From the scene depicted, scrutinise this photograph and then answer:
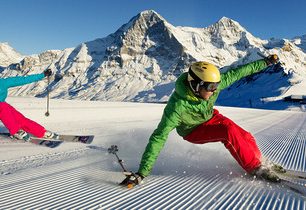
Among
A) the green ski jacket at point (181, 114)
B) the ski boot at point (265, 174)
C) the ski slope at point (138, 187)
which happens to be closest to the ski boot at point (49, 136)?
the ski slope at point (138, 187)

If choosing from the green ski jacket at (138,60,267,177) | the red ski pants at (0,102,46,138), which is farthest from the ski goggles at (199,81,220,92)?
the red ski pants at (0,102,46,138)

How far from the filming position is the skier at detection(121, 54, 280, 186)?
14.2 feet

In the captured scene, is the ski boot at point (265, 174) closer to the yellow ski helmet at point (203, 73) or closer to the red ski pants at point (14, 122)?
the yellow ski helmet at point (203, 73)

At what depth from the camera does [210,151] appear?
265 inches

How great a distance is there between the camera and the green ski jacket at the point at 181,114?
14.2 ft

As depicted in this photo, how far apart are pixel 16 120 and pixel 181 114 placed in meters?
4.41

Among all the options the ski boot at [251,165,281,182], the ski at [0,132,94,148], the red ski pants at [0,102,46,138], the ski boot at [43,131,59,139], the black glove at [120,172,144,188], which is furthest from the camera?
the ski boot at [43,131,59,139]

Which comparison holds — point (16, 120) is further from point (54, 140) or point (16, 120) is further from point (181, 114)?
point (181, 114)

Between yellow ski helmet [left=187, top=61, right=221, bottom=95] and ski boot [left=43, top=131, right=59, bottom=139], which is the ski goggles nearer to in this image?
yellow ski helmet [left=187, top=61, right=221, bottom=95]

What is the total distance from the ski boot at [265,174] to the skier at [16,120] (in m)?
5.08

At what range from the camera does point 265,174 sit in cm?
435

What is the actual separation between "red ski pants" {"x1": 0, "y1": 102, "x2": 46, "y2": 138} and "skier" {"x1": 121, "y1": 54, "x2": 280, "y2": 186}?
418cm

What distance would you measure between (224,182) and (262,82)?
5082 inches

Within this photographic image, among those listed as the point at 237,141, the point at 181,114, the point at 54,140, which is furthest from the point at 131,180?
the point at 54,140
